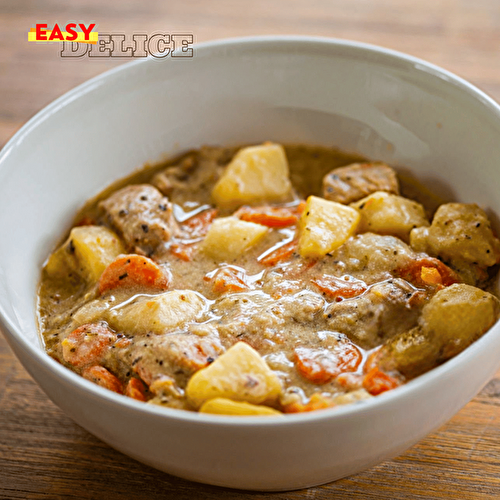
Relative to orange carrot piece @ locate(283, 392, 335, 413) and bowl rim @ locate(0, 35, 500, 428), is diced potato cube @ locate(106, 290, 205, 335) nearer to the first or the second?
bowl rim @ locate(0, 35, 500, 428)

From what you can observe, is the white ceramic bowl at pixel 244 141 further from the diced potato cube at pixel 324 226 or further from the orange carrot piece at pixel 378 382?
the diced potato cube at pixel 324 226

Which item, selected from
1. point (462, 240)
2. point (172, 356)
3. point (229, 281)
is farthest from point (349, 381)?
point (462, 240)

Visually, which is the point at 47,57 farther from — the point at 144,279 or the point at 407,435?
the point at 407,435

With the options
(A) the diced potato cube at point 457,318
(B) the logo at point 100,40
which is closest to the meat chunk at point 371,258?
(A) the diced potato cube at point 457,318

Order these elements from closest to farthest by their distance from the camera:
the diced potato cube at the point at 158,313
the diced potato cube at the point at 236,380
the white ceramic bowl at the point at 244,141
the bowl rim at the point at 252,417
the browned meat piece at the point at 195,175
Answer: the bowl rim at the point at 252,417 → the white ceramic bowl at the point at 244,141 → the diced potato cube at the point at 236,380 → the diced potato cube at the point at 158,313 → the browned meat piece at the point at 195,175

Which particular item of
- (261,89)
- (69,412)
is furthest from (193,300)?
(261,89)

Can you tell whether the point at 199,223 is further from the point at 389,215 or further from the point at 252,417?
the point at 252,417
